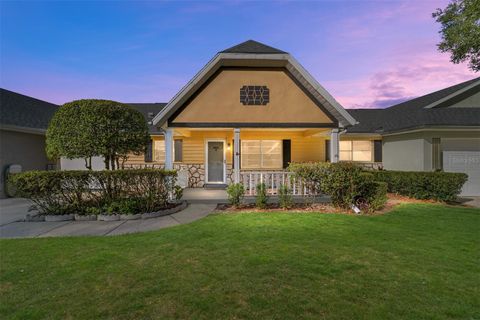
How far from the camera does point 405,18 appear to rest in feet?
36.1

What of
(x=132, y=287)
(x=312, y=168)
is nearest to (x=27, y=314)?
(x=132, y=287)

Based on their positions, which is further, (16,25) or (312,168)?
(16,25)

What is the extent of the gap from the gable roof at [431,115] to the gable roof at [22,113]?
18265 millimetres

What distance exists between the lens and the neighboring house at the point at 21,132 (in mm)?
11883

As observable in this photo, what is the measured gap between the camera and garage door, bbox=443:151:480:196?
484 inches

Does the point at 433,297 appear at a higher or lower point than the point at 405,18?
lower

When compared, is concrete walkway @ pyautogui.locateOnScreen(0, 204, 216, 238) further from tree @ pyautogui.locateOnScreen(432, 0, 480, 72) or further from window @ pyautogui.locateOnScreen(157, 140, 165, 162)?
tree @ pyautogui.locateOnScreen(432, 0, 480, 72)

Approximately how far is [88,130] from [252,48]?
7358 millimetres

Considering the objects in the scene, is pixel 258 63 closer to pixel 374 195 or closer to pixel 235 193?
pixel 235 193

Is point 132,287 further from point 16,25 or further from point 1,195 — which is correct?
point 16,25

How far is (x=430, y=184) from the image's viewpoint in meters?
10.6

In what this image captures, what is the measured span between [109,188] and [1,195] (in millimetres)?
7847

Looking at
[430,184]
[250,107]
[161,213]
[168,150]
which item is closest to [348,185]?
[430,184]

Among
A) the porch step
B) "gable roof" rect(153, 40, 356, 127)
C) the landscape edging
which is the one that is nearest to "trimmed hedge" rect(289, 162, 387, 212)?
"gable roof" rect(153, 40, 356, 127)
